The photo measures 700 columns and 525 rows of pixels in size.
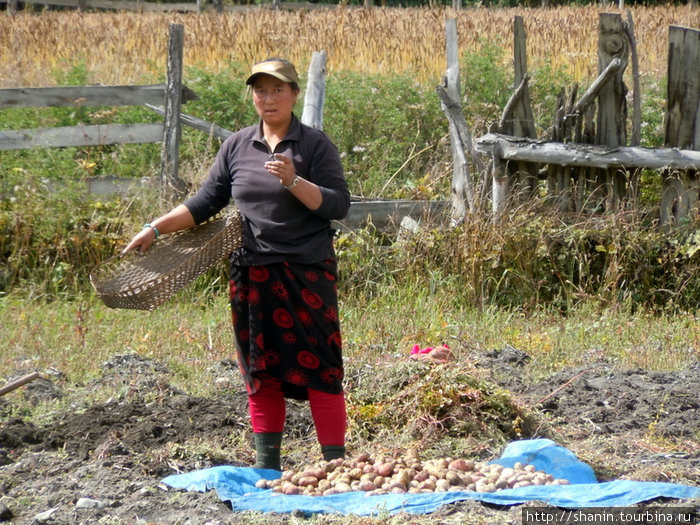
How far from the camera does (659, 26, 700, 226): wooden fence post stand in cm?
733

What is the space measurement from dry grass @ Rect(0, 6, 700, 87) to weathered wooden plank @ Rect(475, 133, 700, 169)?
4.78m

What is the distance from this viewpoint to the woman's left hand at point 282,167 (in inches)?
148

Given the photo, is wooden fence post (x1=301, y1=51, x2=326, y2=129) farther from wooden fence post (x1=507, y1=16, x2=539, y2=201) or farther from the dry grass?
the dry grass

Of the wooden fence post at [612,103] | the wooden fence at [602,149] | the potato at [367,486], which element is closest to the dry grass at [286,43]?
the wooden fence at [602,149]

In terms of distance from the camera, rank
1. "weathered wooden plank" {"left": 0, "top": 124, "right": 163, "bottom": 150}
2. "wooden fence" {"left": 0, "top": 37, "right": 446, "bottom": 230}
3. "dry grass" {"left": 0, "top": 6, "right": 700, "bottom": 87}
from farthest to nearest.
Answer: "dry grass" {"left": 0, "top": 6, "right": 700, "bottom": 87} < "weathered wooden plank" {"left": 0, "top": 124, "right": 163, "bottom": 150} < "wooden fence" {"left": 0, "top": 37, "right": 446, "bottom": 230}

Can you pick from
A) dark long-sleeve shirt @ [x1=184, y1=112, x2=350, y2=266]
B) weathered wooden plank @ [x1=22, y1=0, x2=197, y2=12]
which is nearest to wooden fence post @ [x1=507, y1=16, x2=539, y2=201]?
dark long-sleeve shirt @ [x1=184, y1=112, x2=350, y2=266]

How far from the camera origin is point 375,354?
5918 millimetres

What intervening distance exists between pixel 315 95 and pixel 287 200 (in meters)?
3.88

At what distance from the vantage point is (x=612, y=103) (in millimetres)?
7457

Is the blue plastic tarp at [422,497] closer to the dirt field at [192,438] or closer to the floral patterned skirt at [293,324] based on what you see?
the dirt field at [192,438]

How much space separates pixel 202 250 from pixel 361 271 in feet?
11.4

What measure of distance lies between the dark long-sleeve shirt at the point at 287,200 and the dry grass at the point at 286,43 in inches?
274

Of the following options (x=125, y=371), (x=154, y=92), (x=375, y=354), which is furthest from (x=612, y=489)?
(x=154, y=92)

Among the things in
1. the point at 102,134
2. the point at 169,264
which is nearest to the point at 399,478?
the point at 169,264
